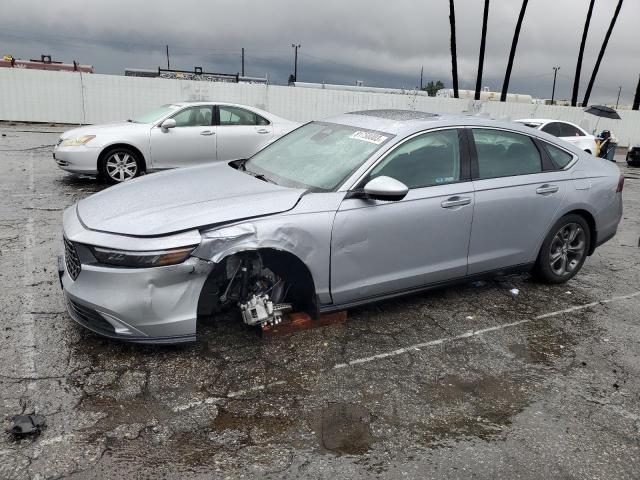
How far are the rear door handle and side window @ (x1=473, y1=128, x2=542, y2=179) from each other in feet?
0.52

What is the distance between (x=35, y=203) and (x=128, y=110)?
15.6 meters

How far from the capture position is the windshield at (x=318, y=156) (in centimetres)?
385

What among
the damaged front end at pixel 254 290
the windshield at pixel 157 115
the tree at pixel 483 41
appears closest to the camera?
the damaged front end at pixel 254 290

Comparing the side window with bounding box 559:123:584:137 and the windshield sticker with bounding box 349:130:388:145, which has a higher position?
the windshield sticker with bounding box 349:130:388:145

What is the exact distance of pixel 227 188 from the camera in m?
3.74

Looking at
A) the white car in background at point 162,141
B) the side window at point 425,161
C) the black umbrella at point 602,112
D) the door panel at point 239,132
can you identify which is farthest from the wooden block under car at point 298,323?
the black umbrella at point 602,112

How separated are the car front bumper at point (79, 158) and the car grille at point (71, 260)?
18.6 ft

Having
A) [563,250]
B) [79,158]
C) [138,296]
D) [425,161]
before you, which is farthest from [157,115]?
[563,250]

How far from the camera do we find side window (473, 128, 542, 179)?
4367 millimetres

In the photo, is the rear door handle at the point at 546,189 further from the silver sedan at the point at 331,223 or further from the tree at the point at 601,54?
the tree at the point at 601,54

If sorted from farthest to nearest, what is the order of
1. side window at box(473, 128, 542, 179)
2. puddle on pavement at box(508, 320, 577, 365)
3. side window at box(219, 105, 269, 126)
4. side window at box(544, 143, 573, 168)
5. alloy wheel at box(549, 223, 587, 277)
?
1. side window at box(219, 105, 269, 126)
2. alloy wheel at box(549, 223, 587, 277)
3. side window at box(544, 143, 573, 168)
4. side window at box(473, 128, 542, 179)
5. puddle on pavement at box(508, 320, 577, 365)

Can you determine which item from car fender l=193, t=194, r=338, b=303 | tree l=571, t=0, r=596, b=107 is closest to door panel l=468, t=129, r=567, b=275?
car fender l=193, t=194, r=338, b=303

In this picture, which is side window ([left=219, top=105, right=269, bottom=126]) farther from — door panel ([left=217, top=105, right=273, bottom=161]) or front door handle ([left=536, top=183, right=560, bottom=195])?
front door handle ([left=536, top=183, right=560, bottom=195])

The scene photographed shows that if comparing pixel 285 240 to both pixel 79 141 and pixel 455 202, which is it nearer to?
pixel 455 202
